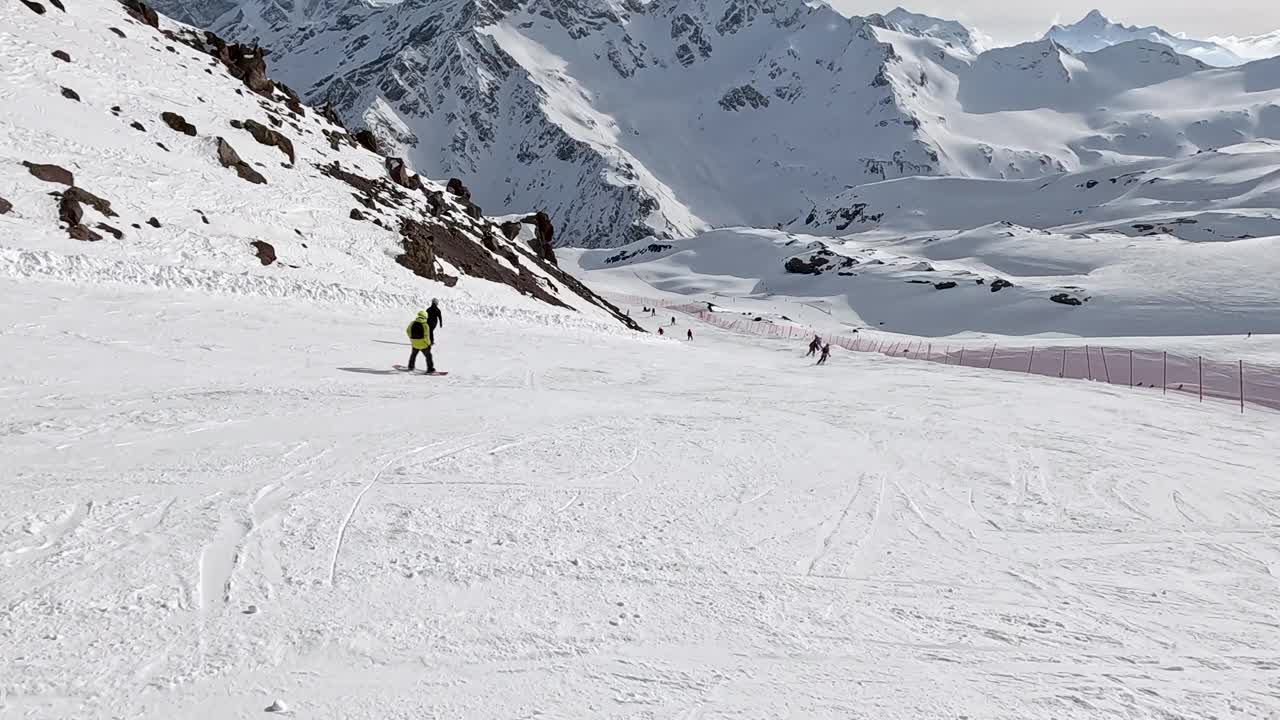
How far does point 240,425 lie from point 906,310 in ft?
321

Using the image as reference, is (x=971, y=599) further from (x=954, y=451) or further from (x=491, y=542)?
(x=954, y=451)

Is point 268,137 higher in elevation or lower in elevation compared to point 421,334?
higher

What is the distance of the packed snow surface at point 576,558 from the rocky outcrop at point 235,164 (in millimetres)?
20706

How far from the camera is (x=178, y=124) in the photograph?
32438 millimetres

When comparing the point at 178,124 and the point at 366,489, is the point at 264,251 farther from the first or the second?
the point at 366,489

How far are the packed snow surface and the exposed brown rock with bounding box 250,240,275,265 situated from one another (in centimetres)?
1121

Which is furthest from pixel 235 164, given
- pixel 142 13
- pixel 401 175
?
pixel 142 13

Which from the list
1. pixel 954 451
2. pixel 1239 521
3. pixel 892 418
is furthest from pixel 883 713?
pixel 892 418

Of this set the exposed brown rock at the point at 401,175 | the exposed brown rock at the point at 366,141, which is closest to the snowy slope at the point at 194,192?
the exposed brown rock at the point at 401,175

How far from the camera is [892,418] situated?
15.1 meters

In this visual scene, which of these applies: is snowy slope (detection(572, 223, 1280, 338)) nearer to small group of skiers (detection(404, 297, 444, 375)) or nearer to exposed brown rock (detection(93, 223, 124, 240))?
small group of skiers (detection(404, 297, 444, 375))

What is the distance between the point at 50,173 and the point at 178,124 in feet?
38.3

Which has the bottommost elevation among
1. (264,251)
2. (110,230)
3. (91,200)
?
(264,251)

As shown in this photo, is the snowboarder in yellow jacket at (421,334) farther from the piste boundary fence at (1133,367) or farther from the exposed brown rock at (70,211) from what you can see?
the piste boundary fence at (1133,367)
